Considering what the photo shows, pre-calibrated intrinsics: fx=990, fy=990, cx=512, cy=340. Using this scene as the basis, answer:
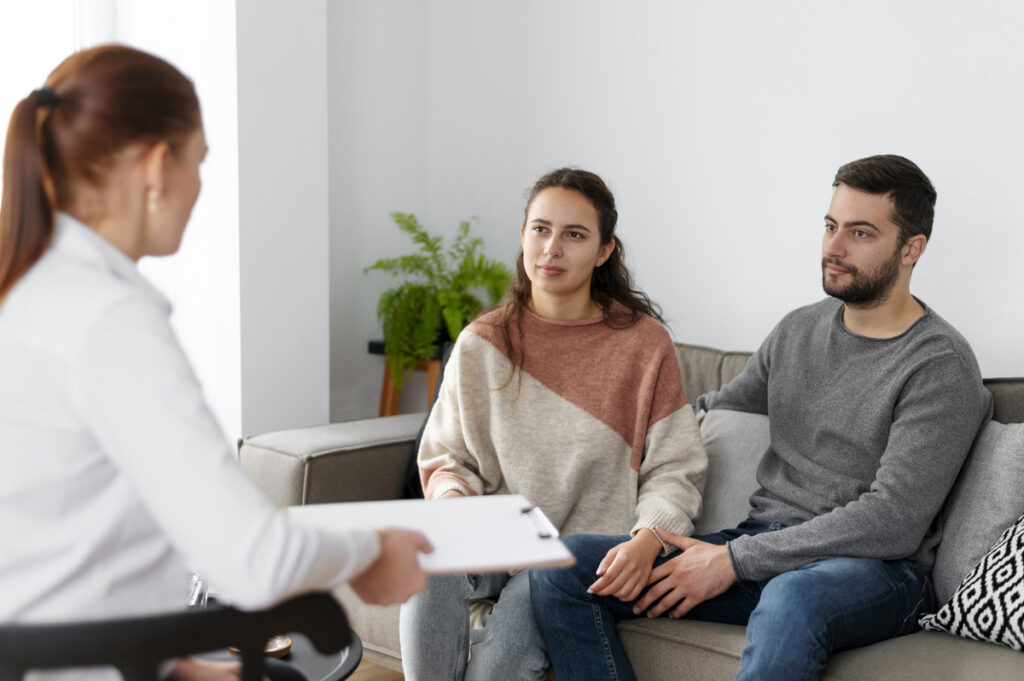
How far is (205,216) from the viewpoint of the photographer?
2863 mm

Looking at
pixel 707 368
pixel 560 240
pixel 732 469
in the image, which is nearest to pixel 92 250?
pixel 560 240

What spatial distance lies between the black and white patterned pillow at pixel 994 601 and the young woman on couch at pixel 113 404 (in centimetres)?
115

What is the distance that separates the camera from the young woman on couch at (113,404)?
0.81 metres

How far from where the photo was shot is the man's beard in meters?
1.92

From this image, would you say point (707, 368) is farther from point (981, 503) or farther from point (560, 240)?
point (981, 503)

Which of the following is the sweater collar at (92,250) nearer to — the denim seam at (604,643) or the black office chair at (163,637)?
the black office chair at (163,637)

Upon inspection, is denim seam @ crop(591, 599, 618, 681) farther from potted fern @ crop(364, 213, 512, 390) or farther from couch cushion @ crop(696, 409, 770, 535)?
potted fern @ crop(364, 213, 512, 390)

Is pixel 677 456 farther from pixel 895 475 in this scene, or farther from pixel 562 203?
pixel 562 203

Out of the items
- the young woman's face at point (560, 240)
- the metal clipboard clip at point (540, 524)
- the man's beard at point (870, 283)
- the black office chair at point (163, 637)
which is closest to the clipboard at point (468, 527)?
the metal clipboard clip at point (540, 524)

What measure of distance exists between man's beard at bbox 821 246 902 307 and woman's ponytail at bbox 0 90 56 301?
1504 mm

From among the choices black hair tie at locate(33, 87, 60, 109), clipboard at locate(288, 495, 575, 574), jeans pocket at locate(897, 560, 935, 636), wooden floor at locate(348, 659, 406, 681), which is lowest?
wooden floor at locate(348, 659, 406, 681)

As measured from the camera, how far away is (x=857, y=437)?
6.21ft

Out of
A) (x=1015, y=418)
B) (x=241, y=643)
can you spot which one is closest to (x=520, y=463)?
(x=1015, y=418)

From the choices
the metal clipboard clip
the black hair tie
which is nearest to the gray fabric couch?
the metal clipboard clip
